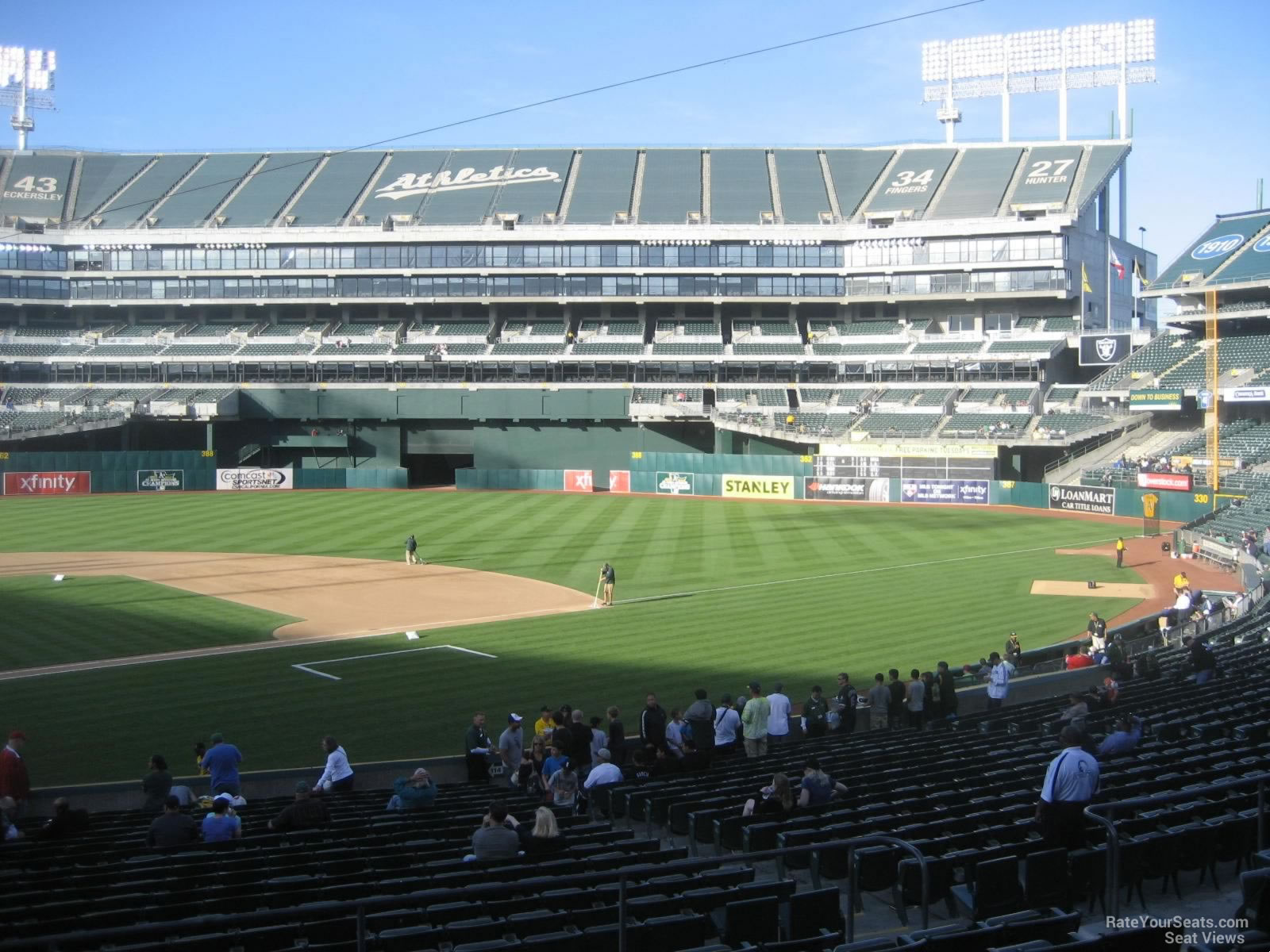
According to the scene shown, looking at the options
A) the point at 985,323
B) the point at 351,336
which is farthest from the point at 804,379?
the point at 351,336

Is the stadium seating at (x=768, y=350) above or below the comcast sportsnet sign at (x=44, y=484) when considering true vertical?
above

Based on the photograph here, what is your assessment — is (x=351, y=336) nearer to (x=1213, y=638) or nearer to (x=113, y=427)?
(x=113, y=427)

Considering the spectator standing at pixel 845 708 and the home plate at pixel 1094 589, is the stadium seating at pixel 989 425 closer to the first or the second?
the home plate at pixel 1094 589

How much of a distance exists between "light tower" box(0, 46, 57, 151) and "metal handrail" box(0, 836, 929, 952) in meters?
101

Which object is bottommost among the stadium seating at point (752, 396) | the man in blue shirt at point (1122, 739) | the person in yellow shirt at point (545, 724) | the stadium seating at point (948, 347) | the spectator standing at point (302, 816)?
the person in yellow shirt at point (545, 724)

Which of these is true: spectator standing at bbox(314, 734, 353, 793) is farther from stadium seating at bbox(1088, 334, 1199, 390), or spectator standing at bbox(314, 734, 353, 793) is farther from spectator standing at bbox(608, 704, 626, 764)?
A: stadium seating at bbox(1088, 334, 1199, 390)

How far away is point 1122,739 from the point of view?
508 inches

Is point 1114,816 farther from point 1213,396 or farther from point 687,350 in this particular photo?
point 687,350

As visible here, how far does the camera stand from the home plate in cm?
3397

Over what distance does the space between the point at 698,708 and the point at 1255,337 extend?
5455cm

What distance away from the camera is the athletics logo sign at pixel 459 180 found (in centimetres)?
8531
